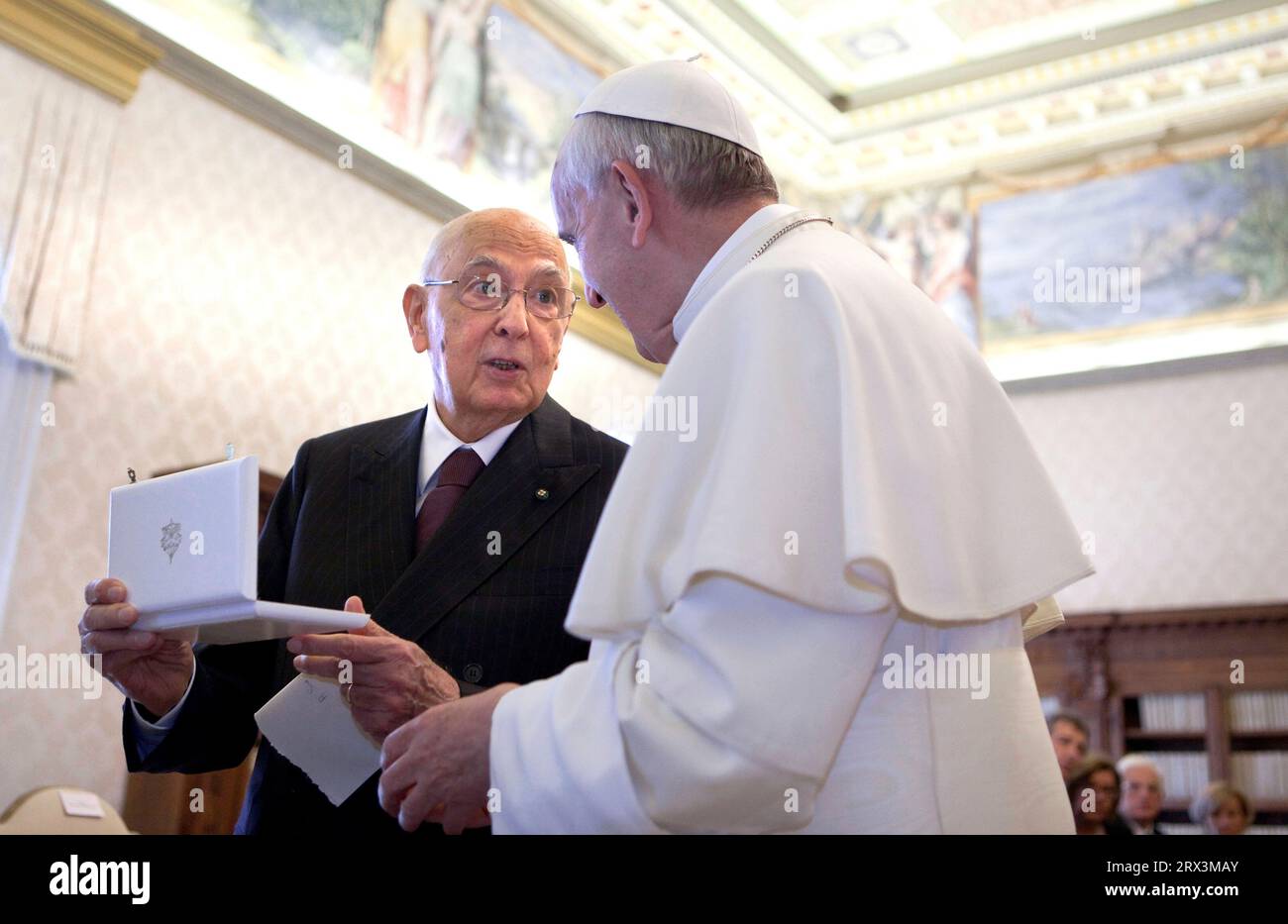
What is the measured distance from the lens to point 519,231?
3408mm

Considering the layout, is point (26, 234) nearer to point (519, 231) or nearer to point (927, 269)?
point (519, 231)

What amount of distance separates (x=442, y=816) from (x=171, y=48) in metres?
6.82

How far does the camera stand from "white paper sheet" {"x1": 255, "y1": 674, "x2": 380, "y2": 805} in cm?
255

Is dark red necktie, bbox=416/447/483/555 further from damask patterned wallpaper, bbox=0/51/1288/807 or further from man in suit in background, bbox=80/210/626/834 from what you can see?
damask patterned wallpaper, bbox=0/51/1288/807

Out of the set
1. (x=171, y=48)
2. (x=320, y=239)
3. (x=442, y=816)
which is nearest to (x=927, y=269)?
(x=320, y=239)

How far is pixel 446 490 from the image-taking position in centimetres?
304

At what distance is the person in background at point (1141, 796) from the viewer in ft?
29.2

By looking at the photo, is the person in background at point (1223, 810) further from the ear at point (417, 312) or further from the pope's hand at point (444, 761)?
the pope's hand at point (444, 761)

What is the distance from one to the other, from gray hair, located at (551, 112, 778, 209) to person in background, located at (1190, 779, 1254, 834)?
26.5ft

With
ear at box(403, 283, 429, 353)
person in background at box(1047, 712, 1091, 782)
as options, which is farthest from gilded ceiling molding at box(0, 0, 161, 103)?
person in background at box(1047, 712, 1091, 782)

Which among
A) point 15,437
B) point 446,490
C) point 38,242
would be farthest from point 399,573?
point 38,242

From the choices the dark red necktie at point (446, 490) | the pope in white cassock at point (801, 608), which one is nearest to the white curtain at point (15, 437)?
the dark red necktie at point (446, 490)

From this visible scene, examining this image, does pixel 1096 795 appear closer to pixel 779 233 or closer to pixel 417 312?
pixel 417 312

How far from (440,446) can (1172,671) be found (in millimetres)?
9528
